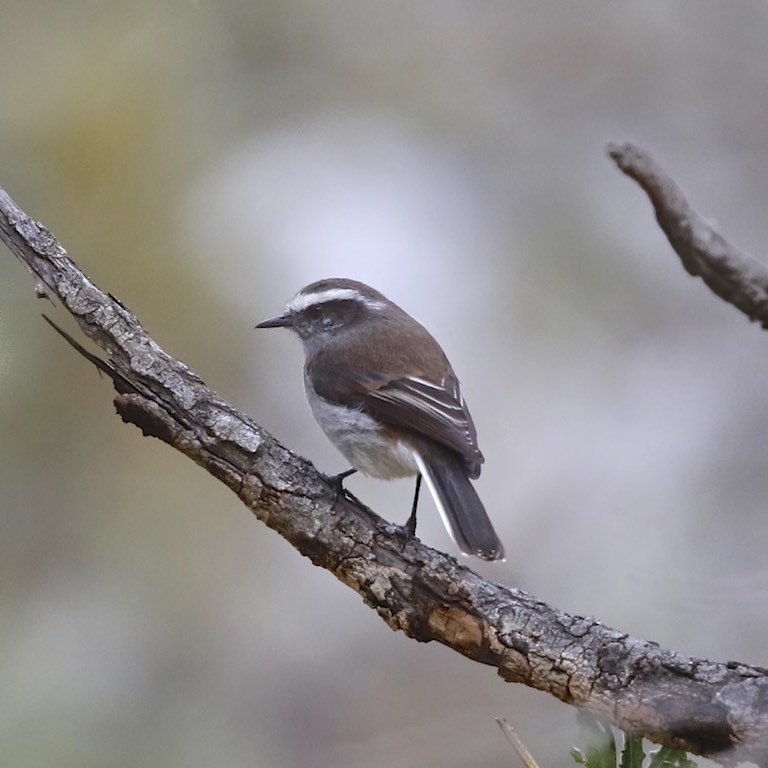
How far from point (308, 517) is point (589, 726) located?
44.6 inches

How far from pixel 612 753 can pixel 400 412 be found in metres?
1.76

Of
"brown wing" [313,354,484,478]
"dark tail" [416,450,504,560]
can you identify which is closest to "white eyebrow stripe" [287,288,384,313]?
"brown wing" [313,354,484,478]

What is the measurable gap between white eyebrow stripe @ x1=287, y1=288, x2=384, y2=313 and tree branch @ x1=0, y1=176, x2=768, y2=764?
1500 mm

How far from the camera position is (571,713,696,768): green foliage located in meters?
2.43

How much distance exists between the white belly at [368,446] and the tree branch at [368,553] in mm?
642

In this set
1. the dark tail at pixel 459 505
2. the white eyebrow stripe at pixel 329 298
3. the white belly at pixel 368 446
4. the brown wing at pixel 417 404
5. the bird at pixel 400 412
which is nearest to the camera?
the dark tail at pixel 459 505

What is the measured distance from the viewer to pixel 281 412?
6.63m

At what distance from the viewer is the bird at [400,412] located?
377 cm

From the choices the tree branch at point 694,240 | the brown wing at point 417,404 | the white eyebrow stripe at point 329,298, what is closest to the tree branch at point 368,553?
the brown wing at point 417,404

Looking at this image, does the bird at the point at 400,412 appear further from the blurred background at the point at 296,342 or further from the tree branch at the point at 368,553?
the blurred background at the point at 296,342

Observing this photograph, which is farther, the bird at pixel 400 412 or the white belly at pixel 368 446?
the white belly at pixel 368 446

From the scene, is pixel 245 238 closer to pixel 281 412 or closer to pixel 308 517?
pixel 281 412

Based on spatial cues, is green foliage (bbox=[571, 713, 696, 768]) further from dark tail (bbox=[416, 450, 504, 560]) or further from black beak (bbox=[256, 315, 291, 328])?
black beak (bbox=[256, 315, 291, 328])

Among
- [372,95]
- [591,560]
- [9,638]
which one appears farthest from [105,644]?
[372,95]
